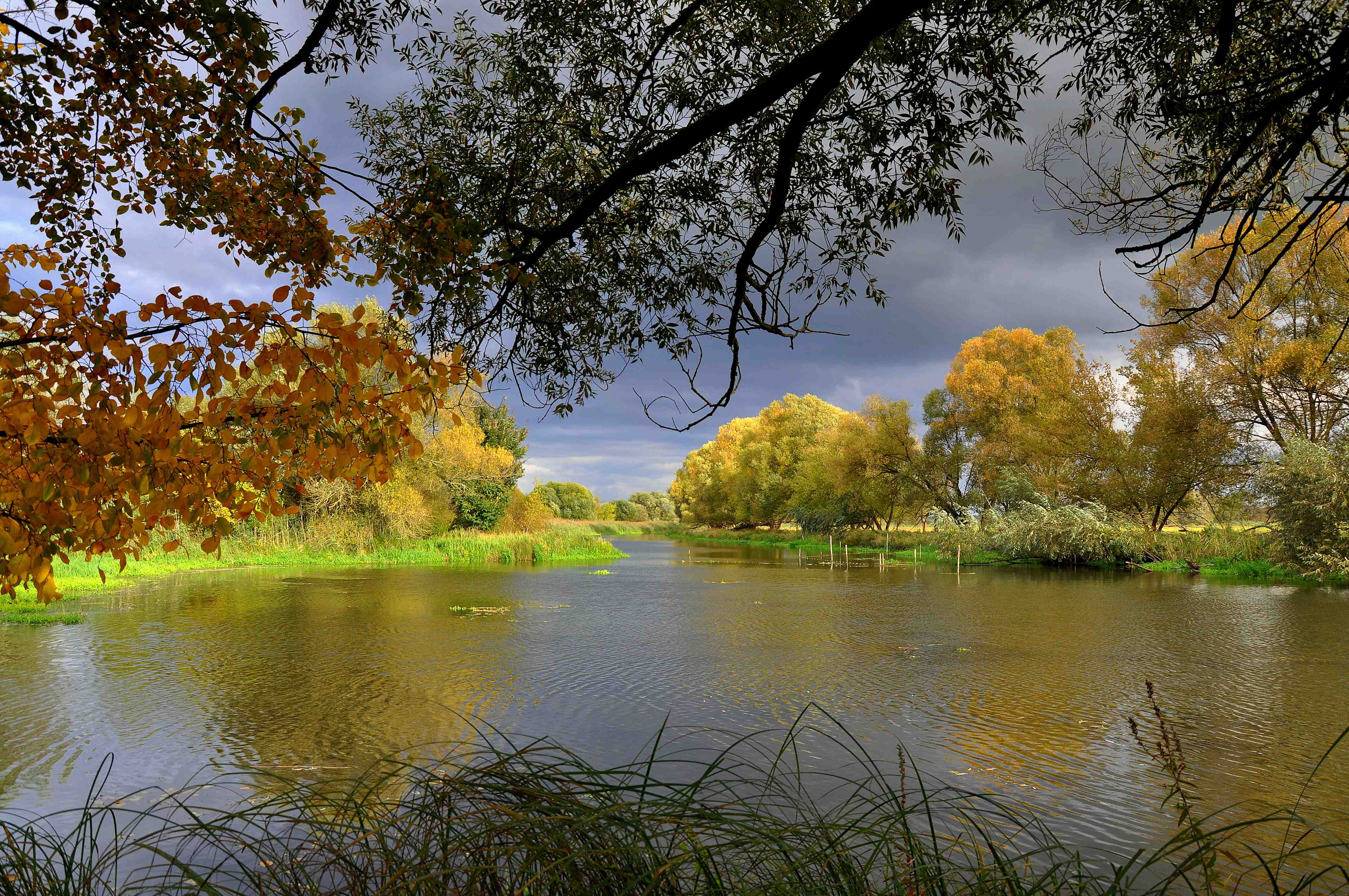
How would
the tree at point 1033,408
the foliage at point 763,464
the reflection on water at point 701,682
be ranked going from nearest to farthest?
the reflection on water at point 701,682, the tree at point 1033,408, the foliage at point 763,464

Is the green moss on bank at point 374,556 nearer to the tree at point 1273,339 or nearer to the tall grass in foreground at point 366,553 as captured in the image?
the tall grass in foreground at point 366,553

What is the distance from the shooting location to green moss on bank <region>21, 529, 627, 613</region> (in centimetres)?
1716

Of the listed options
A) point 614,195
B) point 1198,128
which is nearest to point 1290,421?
point 1198,128

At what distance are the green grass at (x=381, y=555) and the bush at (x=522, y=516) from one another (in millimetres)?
743

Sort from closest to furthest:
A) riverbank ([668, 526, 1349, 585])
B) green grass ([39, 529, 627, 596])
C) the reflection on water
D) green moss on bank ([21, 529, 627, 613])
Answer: the reflection on water, green moss on bank ([21, 529, 627, 613]), green grass ([39, 529, 627, 596]), riverbank ([668, 526, 1349, 585])

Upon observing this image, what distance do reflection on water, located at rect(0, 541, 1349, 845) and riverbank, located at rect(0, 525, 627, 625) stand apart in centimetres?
163

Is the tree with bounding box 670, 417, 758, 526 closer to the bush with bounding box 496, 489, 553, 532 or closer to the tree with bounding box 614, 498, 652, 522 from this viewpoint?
the tree with bounding box 614, 498, 652, 522

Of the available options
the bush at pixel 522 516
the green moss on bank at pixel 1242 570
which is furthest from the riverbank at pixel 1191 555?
the bush at pixel 522 516

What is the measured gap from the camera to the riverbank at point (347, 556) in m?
16.1

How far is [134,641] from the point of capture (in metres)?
10.3

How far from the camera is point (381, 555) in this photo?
25141mm

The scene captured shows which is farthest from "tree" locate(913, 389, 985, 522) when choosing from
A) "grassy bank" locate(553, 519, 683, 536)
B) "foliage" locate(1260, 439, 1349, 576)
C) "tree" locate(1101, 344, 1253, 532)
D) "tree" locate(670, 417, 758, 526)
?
"grassy bank" locate(553, 519, 683, 536)

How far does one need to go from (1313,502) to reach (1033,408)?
43.0 ft

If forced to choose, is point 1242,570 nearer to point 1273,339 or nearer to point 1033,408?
point 1273,339
